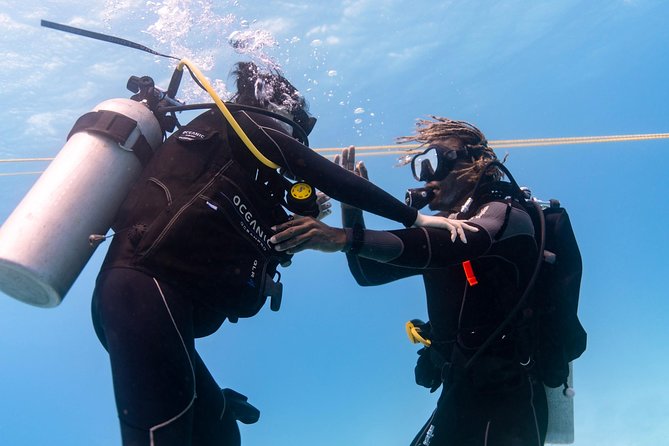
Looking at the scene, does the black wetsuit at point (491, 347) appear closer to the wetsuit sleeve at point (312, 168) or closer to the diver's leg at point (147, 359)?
the wetsuit sleeve at point (312, 168)

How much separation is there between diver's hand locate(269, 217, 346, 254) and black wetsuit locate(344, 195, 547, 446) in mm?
571

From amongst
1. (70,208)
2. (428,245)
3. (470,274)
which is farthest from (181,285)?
(470,274)

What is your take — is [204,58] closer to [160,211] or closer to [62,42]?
[62,42]

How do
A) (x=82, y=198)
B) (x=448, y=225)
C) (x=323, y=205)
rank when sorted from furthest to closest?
1. (x=323, y=205)
2. (x=448, y=225)
3. (x=82, y=198)

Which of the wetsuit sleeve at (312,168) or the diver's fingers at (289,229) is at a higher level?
the wetsuit sleeve at (312,168)

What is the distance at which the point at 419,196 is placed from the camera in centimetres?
394

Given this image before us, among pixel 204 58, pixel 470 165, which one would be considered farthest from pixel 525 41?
pixel 470 165

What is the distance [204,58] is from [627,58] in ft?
114

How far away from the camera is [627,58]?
34156 mm

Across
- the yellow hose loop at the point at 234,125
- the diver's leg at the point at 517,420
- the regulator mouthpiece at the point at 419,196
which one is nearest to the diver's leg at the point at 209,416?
the yellow hose loop at the point at 234,125

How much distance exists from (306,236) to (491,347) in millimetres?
1831

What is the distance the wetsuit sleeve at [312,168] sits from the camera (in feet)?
8.36

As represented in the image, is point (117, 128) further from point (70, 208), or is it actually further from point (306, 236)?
point (306, 236)

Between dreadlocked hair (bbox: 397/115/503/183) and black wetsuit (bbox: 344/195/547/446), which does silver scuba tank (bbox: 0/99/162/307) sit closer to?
black wetsuit (bbox: 344/195/547/446)
